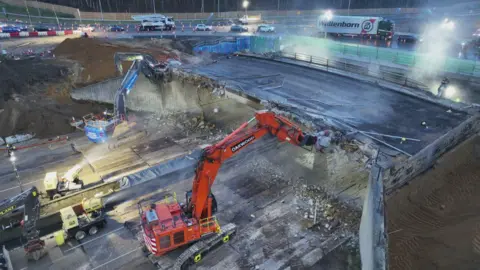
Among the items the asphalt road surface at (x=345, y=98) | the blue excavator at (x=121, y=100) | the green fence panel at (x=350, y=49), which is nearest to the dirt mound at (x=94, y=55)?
the blue excavator at (x=121, y=100)

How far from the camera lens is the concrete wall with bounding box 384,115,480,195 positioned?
15.4 meters

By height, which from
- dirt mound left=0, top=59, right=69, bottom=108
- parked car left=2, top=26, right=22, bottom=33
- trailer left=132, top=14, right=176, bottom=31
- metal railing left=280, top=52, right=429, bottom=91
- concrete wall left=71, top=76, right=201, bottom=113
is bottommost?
concrete wall left=71, top=76, right=201, bottom=113

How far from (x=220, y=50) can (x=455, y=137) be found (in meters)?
30.6

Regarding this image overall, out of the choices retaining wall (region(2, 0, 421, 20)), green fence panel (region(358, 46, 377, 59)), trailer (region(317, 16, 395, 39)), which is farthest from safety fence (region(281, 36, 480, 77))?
retaining wall (region(2, 0, 421, 20))

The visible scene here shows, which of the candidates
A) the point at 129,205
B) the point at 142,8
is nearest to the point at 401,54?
the point at 129,205

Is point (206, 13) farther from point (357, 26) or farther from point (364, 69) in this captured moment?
point (364, 69)

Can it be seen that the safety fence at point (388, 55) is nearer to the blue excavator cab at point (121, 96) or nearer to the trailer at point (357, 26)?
the trailer at point (357, 26)

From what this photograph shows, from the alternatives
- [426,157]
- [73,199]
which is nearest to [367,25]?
[426,157]

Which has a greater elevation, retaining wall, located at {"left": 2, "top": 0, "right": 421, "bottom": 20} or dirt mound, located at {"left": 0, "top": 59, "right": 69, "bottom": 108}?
retaining wall, located at {"left": 2, "top": 0, "right": 421, "bottom": 20}

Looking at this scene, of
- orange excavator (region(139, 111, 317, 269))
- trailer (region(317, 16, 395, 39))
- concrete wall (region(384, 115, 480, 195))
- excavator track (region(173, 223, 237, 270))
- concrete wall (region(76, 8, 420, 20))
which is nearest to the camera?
excavator track (region(173, 223, 237, 270))

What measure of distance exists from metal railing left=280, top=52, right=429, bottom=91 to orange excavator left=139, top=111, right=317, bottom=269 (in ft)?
53.3

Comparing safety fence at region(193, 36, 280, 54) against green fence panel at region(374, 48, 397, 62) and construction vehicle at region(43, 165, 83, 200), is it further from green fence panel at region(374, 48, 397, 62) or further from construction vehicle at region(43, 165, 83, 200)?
construction vehicle at region(43, 165, 83, 200)

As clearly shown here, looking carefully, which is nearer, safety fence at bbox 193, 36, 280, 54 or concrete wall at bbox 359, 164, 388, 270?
concrete wall at bbox 359, 164, 388, 270

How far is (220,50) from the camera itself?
43.4 meters
